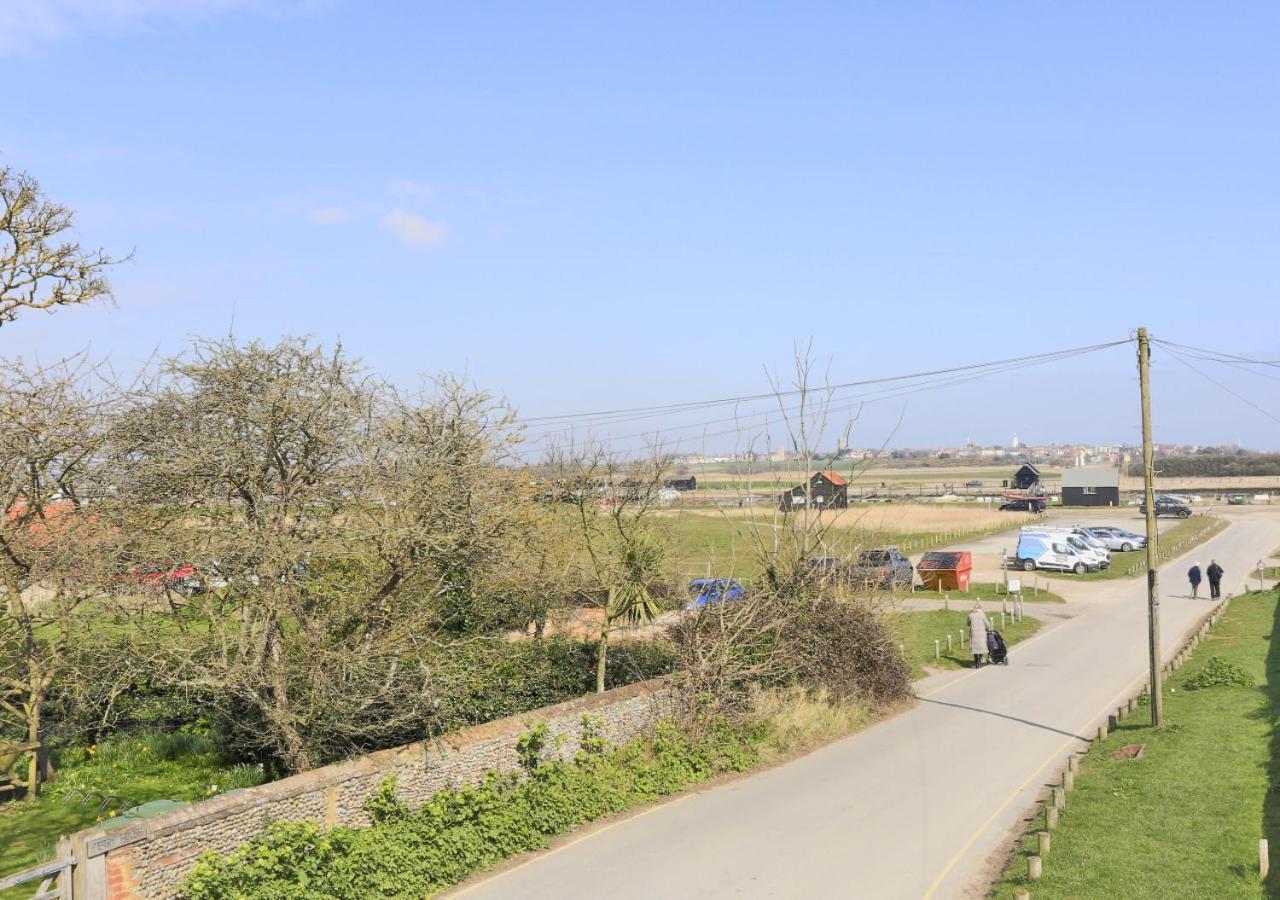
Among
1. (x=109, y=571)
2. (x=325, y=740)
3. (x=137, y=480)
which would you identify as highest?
(x=137, y=480)

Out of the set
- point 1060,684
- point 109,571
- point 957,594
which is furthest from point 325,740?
point 957,594

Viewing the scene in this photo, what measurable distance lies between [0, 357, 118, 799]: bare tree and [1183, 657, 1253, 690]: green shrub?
68.1ft

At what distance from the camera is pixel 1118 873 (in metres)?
11.5

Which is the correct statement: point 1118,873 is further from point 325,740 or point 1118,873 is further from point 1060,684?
point 1060,684

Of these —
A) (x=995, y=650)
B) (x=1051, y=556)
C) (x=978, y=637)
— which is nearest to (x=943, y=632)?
(x=995, y=650)

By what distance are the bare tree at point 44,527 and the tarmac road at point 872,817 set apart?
7415 millimetres

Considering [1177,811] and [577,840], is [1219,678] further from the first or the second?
[577,840]

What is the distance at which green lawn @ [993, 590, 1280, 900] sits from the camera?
1130 cm

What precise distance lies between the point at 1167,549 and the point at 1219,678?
34461mm

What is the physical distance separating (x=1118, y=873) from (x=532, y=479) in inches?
513

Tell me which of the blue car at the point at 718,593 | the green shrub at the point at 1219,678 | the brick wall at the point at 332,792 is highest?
the blue car at the point at 718,593

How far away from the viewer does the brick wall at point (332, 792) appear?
32.3 ft

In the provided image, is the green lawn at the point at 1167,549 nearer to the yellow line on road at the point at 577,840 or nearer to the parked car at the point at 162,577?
the yellow line on road at the point at 577,840

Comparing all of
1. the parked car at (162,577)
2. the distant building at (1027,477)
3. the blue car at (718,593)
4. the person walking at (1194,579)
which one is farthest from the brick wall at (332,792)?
the distant building at (1027,477)
